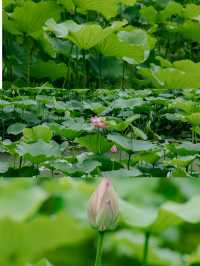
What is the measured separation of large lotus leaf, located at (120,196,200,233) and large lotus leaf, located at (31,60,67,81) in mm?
3021

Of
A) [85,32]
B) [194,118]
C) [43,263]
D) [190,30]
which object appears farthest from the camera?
[190,30]

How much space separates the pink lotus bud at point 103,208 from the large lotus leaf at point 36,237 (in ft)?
0.04

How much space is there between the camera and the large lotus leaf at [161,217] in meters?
0.34

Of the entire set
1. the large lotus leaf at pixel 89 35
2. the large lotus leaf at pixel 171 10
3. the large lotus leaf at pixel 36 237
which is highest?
the large lotus leaf at pixel 171 10

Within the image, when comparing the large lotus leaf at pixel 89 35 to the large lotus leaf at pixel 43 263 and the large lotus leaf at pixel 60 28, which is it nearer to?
the large lotus leaf at pixel 60 28

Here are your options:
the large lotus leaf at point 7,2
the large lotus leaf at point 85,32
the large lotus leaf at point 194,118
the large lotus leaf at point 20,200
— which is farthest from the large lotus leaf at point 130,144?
the large lotus leaf at point 7,2

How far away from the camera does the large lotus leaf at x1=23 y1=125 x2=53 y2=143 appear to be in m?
1.46

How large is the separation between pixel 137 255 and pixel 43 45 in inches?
133

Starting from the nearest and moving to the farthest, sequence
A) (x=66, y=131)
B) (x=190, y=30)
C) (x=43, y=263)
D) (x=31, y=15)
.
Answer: (x=43, y=263), (x=66, y=131), (x=31, y=15), (x=190, y=30)

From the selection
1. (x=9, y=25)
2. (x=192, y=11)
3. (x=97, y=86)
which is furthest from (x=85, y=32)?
(x=192, y=11)

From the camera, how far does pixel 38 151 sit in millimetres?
1300

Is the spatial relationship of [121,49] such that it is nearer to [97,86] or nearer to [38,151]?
[97,86]

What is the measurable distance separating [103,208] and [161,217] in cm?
3

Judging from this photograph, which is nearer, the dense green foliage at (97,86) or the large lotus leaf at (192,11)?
the dense green foliage at (97,86)
